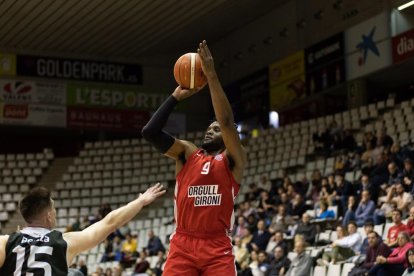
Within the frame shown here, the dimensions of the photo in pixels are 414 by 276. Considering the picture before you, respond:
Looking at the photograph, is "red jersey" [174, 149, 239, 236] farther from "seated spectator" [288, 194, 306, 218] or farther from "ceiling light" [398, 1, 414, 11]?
"ceiling light" [398, 1, 414, 11]

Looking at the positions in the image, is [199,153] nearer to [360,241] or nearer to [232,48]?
[360,241]

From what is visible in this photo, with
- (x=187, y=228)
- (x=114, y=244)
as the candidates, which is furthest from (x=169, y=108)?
(x=114, y=244)

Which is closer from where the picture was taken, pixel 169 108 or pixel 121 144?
pixel 169 108

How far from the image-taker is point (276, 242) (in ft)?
53.9

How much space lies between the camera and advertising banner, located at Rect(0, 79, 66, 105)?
28.9 meters

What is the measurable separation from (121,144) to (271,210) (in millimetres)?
10866

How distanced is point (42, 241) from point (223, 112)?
71.2 inches

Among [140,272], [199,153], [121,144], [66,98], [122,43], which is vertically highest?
[122,43]

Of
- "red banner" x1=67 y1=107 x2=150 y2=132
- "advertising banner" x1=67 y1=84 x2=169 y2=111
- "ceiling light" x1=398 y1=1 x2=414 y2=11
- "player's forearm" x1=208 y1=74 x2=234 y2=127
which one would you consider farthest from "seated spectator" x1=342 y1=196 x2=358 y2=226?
"advertising banner" x1=67 y1=84 x2=169 y2=111

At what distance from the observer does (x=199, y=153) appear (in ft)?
A: 20.0

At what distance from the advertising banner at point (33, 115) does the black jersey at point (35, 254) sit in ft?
82.1

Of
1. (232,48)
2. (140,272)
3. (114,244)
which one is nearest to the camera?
(140,272)

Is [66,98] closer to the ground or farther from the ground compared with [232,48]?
closer to the ground

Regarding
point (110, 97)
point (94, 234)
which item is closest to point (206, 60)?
point (94, 234)
